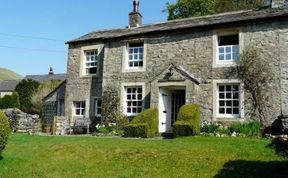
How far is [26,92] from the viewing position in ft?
108

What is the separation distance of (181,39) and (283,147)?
375 inches

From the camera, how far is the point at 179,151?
9812mm

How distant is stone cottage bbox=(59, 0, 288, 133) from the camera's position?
15.4 m

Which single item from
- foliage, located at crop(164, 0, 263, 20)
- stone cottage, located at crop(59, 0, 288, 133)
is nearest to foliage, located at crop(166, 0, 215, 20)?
foliage, located at crop(164, 0, 263, 20)

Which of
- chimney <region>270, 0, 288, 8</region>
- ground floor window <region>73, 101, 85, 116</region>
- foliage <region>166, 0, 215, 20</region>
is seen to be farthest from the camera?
foliage <region>166, 0, 215, 20</region>

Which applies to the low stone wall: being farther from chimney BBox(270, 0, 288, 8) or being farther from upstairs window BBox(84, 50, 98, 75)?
chimney BBox(270, 0, 288, 8)

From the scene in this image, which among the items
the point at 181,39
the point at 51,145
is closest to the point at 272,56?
the point at 181,39

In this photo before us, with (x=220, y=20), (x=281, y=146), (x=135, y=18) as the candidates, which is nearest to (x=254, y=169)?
(x=281, y=146)

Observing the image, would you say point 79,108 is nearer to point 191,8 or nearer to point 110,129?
point 110,129

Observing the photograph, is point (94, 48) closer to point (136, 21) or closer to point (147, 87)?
point (136, 21)

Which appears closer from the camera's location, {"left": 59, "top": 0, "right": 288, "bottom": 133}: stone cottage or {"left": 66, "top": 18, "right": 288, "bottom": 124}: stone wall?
{"left": 66, "top": 18, "right": 288, "bottom": 124}: stone wall

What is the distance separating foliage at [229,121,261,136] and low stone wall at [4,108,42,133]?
11.7m

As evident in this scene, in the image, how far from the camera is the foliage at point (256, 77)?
15.1 metres

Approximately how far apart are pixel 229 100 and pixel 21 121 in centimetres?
1175
